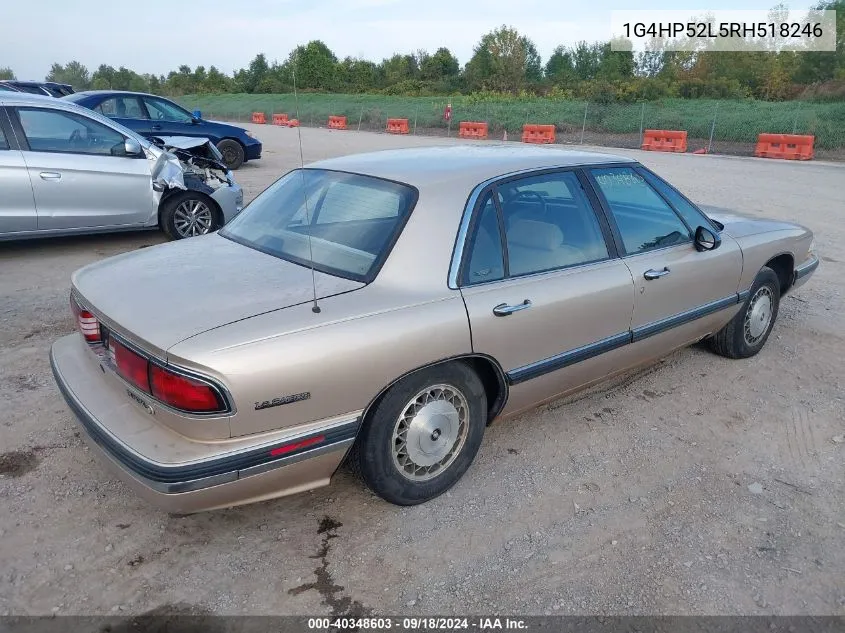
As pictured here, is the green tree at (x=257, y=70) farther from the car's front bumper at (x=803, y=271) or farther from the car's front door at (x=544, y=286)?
the car's front bumper at (x=803, y=271)

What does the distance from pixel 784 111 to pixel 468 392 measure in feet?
82.7

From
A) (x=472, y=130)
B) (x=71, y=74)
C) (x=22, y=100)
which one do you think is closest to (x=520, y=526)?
(x=22, y=100)

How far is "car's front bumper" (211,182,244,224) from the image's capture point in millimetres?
7727

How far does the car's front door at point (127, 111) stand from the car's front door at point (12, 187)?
204 inches

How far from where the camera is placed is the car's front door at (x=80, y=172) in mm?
6664

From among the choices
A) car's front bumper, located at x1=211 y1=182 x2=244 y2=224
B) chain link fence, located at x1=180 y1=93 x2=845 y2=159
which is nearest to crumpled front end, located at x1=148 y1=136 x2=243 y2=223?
car's front bumper, located at x1=211 y1=182 x2=244 y2=224

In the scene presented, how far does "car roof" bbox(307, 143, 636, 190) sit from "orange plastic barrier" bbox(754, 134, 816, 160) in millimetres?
19033

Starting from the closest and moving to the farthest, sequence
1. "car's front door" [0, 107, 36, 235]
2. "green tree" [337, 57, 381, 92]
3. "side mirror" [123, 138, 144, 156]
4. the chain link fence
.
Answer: "car's front door" [0, 107, 36, 235], "side mirror" [123, 138, 144, 156], the chain link fence, "green tree" [337, 57, 381, 92]

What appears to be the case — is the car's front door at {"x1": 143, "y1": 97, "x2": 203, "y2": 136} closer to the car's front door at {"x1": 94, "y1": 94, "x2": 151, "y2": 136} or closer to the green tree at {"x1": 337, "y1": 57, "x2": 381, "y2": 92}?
the car's front door at {"x1": 94, "y1": 94, "x2": 151, "y2": 136}

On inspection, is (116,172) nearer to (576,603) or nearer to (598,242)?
(598,242)

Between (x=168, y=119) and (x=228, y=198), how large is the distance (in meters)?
5.54

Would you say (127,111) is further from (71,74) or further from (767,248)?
(71,74)

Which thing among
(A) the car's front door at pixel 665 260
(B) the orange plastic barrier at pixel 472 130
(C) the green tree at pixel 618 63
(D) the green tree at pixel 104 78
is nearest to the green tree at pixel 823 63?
(C) the green tree at pixel 618 63

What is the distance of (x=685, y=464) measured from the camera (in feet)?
11.3
